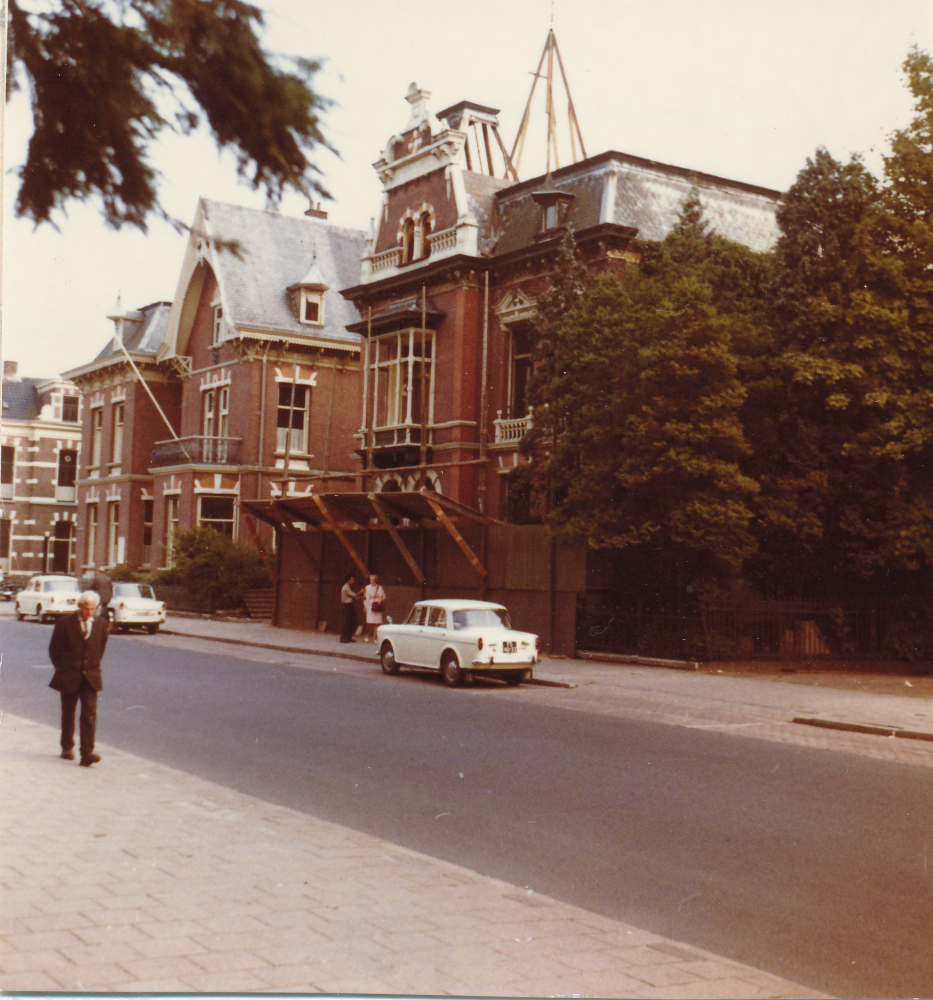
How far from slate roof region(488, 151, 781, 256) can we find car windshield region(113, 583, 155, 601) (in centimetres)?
1357

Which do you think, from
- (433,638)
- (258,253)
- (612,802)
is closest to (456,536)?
(433,638)

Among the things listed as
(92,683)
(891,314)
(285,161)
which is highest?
(891,314)

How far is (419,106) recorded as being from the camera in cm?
713

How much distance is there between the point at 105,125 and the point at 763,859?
631cm

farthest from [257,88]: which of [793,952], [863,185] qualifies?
[863,185]

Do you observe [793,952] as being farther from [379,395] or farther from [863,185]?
[379,395]

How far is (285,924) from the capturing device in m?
5.48

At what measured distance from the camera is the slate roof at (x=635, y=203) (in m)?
30.7

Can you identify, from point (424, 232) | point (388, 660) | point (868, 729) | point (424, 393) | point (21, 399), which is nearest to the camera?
point (21, 399)

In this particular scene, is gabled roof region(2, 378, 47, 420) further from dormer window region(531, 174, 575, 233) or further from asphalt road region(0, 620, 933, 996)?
dormer window region(531, 174, 575, 233)

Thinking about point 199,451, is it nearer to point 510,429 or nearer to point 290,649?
point 290,649

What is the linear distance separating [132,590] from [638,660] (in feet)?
49.0

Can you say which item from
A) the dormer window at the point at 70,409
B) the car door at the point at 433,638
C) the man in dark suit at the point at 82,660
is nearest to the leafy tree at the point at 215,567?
the car door at the point at 433,638

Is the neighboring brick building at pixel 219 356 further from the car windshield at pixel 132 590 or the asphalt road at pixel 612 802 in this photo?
the car windshield at pixel 132 590
